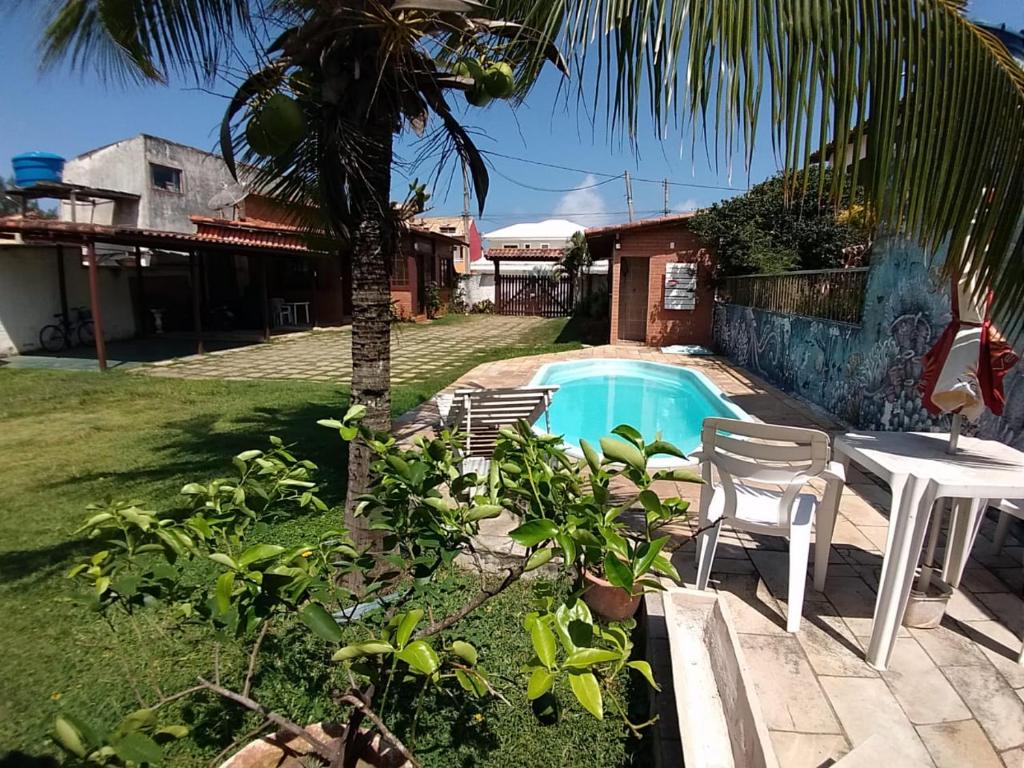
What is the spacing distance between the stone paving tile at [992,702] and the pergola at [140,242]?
27.6 feet

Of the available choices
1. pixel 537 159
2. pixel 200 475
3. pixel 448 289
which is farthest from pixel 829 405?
pixel 448 289

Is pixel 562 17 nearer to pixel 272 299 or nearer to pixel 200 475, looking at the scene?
pixel 200 475

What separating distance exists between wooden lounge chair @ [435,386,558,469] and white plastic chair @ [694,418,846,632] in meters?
2.45

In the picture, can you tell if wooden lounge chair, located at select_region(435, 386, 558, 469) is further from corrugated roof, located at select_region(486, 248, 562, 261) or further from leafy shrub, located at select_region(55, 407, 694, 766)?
corrugated roof, located at select_region(486, 248, 562, 261)

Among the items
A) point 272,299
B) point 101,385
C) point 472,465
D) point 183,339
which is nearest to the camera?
point 472,465

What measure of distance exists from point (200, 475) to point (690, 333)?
1397 cm

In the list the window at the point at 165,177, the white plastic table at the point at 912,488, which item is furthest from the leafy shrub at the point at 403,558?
the window at the point at 165,177

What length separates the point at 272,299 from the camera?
72.4ft

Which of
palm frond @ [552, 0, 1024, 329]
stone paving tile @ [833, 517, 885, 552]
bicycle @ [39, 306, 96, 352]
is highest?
palm frond @ [552, 0, 1024, 329]

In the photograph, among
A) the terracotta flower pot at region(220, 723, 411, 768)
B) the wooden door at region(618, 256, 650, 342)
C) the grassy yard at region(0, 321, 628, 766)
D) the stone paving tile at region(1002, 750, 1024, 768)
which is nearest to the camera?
the terracotta flower pot at region(220, 723, 411, 768)

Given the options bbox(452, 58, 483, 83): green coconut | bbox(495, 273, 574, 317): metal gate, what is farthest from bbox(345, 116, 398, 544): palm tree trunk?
bbox(495, 273, 574, 317): metal gate

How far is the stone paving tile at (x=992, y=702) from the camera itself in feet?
7.84

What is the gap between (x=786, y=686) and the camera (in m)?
2.67

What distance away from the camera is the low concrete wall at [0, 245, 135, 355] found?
14.1 m
